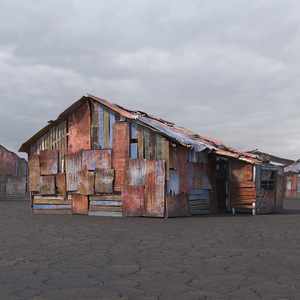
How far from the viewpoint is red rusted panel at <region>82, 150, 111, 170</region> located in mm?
15867

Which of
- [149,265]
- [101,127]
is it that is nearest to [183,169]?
[101,127]

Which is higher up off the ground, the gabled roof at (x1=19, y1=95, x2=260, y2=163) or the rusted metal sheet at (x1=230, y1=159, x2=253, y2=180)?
the gabled roof at (x1=19, y1=95, x2=260, y2=163)

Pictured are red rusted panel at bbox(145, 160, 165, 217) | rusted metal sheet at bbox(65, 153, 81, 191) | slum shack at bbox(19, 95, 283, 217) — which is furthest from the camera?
rusted metal sheet at bbox(65, 153, 81, 191)

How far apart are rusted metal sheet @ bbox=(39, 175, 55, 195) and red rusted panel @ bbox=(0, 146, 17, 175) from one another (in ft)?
54.1

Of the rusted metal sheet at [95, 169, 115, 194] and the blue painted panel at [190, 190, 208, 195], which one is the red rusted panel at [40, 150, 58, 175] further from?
the blue painted panel at [190, 190, 208, 195]

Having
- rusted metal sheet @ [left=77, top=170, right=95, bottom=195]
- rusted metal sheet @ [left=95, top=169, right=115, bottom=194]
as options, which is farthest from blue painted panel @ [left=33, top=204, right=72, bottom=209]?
rusted metal sheet @ [left=95, top=169, right=115, bottom=194]

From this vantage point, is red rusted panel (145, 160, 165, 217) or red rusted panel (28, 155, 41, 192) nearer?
red rusted panel (145, 160, 165, 217)

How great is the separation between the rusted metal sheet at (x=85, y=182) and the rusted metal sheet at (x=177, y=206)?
3.38m

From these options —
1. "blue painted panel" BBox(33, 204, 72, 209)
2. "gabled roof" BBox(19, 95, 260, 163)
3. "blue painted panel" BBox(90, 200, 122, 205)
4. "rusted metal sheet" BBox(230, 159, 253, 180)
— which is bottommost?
"blue painted panel" BBox(33, 204, 72, 209)

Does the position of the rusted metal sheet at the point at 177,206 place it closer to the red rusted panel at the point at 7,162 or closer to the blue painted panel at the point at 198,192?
the blue painted panel at the point at 198,192

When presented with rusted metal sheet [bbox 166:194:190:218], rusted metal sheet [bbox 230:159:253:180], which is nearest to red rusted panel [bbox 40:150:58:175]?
rusted metal sheet [bbox 166:194:190:218]

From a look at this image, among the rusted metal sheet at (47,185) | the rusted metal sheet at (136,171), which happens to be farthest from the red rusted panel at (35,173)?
the rusted metal sheet at (136,171)

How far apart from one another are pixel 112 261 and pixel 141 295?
6.37 feet

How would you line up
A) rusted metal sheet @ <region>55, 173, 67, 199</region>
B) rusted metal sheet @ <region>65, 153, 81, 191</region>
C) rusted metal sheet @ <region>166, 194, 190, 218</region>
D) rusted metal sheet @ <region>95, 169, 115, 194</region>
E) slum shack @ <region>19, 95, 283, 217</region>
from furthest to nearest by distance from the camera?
rusted metal sheet @ <region>55, 173, 67, 199</region> → rusted metal sheet @ <region>65, 153, 81, 191</region> → rusted metal sheet @ <region>95, 169, 115, 194</region> → slum shack @ <region>19, 95, 283, 217</region> → rusted metal sheet @ <region>166, 194, 190, 218</region>
